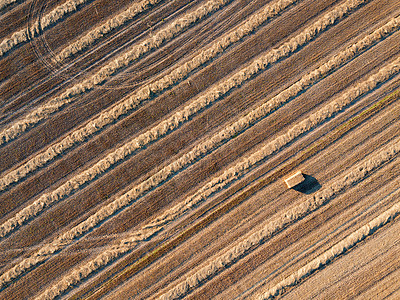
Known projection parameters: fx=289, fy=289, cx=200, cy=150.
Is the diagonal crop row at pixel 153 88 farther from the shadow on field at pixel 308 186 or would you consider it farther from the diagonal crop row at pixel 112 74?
the shadow on field at pixel 308 186

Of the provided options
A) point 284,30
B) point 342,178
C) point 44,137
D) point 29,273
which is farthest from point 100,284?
point 284,30

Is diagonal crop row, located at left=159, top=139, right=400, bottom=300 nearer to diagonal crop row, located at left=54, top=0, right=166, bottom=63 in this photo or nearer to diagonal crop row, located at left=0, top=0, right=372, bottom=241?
diagonal crop row, located at left=0, top=0, right=372, bottom=241

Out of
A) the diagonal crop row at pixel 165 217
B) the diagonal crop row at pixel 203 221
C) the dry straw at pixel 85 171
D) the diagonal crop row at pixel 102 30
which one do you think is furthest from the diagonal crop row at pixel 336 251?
the diagonal crop row at pixel 102 30

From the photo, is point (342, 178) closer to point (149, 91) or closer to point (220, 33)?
point (220, 33)

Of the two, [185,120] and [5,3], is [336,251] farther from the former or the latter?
[5,3]

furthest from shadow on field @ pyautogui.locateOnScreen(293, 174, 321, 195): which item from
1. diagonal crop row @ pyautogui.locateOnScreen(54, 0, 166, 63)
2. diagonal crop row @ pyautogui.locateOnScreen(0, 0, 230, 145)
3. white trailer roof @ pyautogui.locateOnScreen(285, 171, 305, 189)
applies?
diagonal crop row @ pyautogui.locateOnScreen(54, 0, 166, 63)

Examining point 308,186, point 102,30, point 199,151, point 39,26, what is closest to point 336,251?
point 308,186

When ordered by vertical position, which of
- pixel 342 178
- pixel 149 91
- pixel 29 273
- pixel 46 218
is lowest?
pixel 342 178
